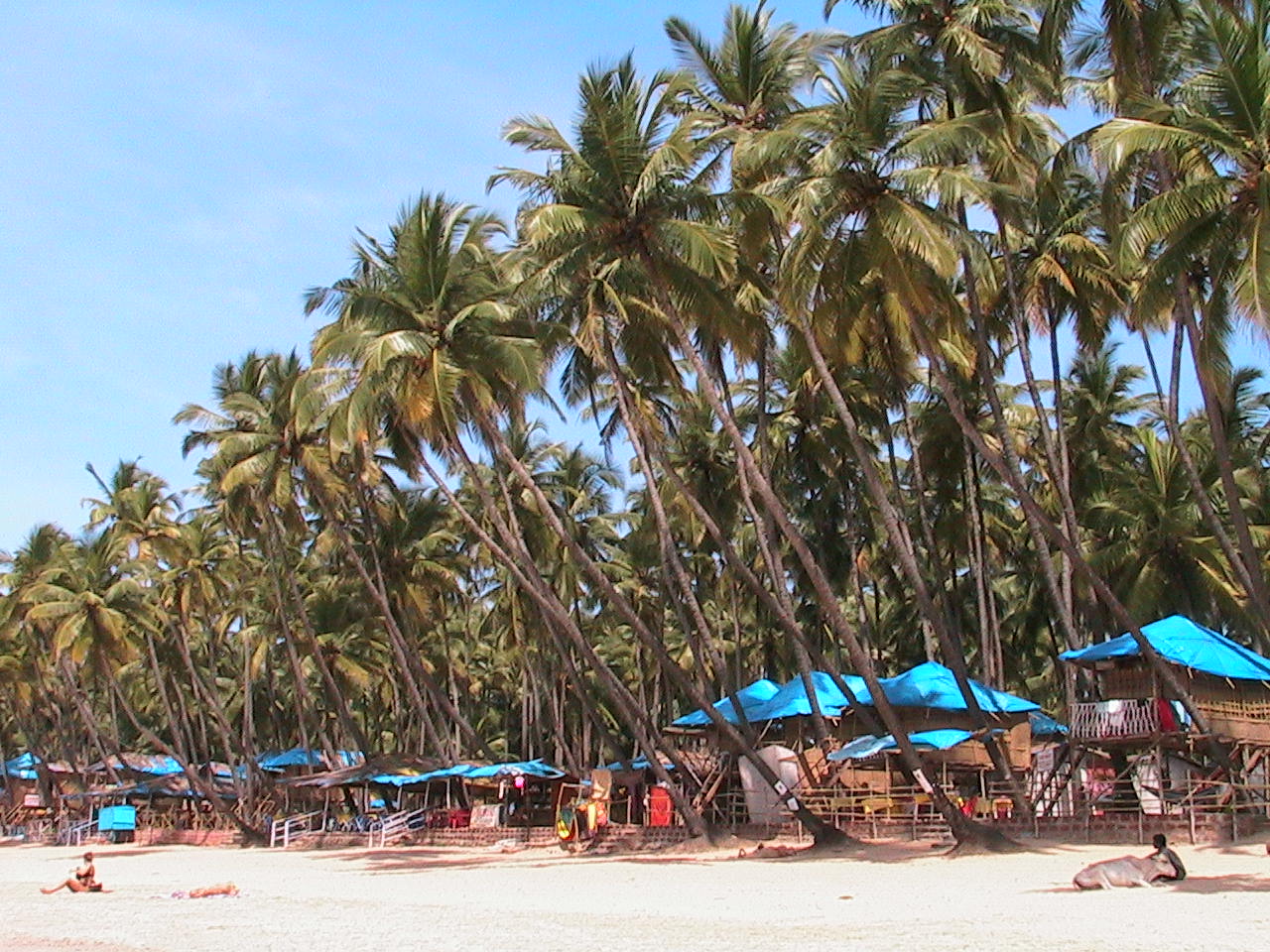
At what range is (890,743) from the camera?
24.3 m

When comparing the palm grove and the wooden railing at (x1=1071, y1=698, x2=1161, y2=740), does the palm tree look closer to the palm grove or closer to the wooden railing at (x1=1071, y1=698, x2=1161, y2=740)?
the palm grove

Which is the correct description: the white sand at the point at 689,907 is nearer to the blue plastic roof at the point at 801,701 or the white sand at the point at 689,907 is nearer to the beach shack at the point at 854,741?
the beach shack at the point at 854,741

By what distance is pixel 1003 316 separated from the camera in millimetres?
28703

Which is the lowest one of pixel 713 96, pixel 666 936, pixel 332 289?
pixel 666 936

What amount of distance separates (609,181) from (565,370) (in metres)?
6.87

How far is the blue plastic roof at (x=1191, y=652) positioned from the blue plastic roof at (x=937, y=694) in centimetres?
357

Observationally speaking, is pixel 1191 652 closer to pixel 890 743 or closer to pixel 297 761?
pixel 890 743

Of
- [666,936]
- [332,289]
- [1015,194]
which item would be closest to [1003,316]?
[1015,194]

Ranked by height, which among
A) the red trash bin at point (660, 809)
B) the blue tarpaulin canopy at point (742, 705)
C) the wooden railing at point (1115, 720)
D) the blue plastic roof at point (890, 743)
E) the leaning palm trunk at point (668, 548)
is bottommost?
the red trash bin at point (660, 809)

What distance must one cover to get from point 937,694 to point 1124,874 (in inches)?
526

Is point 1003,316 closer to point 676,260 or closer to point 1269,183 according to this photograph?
point 676,260

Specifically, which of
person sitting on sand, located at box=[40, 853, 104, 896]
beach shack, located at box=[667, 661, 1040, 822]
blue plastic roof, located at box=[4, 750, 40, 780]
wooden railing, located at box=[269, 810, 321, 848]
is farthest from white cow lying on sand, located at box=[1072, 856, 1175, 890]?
blue plastic roof, located at box=[4, 750, 40, 780]

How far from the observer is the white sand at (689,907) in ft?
38.8

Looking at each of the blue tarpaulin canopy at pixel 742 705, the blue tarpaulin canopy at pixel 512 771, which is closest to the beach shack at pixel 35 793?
the blue tarpaulin canopy at pixel 512 771
